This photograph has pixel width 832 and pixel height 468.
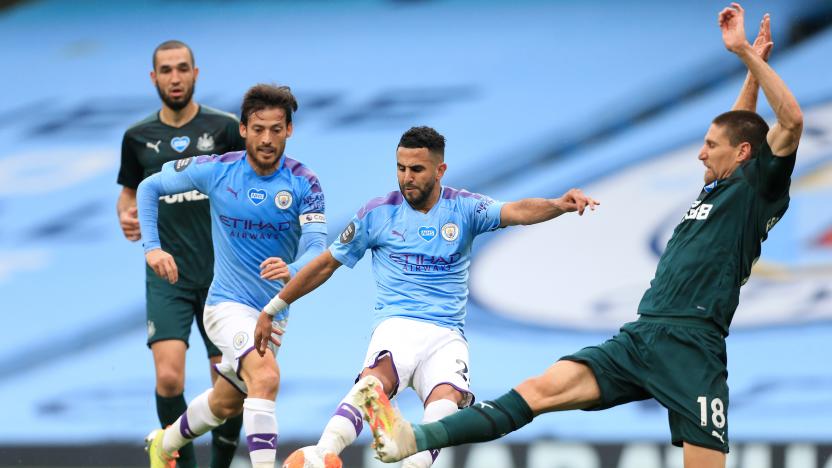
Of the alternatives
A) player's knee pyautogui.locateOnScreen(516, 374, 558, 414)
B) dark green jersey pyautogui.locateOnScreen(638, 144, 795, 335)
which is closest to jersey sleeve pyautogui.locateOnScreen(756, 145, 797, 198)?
dark green jersey pyautogui.locateOnScreen(638, 144, 795, 335)

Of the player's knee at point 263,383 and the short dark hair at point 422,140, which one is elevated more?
the short dark hair at point 422,140

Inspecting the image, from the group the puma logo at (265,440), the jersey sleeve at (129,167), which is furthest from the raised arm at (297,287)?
the jersey sleeve at (129,167)

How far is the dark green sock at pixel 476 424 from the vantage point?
683 cm

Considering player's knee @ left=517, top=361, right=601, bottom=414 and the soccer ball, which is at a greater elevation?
player's knee @ left=517, top=361, right=601, bottom=414

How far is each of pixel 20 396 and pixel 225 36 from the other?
473 cm

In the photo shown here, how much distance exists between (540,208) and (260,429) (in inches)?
79.7

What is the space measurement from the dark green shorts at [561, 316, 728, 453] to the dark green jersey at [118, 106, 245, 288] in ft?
10.7

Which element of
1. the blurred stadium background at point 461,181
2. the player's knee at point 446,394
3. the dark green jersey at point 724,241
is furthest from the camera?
the blurred stadium background at point 461,181

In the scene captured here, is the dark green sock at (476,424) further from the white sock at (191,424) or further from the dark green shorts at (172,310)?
the dark green shorts at (172,310)

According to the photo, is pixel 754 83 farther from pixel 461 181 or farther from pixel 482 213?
pixel 461 181

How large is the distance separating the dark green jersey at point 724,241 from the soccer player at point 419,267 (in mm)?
837

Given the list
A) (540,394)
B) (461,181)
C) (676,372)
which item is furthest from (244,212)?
(461,181)

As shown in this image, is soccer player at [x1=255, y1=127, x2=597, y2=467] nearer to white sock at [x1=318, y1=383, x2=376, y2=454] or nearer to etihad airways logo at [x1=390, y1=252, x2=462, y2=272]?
etihad airways logo at [x1=390, y1=252, x2=462, y2=272]

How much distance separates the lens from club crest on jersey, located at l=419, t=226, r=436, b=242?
792 cm
